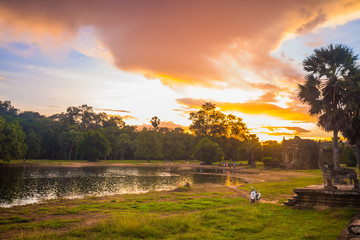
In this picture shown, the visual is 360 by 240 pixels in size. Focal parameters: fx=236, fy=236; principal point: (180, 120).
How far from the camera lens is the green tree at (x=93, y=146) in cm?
8969

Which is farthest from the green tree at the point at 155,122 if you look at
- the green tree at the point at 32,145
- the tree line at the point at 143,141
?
the green tree at the point at 32,145

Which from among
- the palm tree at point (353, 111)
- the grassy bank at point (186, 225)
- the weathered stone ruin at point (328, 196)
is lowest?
the grassy bank at point (186, 225)

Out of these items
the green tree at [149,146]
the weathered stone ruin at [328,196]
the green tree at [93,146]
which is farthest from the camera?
the green tree at [149,146]

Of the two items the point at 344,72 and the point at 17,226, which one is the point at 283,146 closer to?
the point at 344,72

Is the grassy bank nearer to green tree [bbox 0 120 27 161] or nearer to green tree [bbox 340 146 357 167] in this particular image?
green tree [bbox 0 120 27 161]

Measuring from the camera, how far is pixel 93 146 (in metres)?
90.5

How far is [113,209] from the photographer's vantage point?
19188 mm

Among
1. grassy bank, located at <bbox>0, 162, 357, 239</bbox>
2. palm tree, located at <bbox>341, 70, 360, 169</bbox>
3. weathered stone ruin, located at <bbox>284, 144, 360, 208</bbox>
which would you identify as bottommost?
grassy bank, located at <bbox>0, 162, 357, 239</bbox>

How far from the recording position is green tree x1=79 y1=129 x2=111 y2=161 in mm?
89688

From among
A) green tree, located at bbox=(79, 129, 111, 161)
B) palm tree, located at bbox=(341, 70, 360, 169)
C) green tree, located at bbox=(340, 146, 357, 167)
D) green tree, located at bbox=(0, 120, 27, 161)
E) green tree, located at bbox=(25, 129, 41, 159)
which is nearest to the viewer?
palm tree, located at bbox=(341, 70, 360, 169)

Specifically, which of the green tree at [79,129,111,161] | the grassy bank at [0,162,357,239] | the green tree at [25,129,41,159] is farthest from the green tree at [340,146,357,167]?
the green tree at [25,129,41,159]

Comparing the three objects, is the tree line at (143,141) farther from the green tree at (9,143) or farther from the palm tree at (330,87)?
the palm tree at (330,87)

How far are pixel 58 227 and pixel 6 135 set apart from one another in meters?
64.5

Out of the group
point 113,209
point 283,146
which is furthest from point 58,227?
point 283,146
